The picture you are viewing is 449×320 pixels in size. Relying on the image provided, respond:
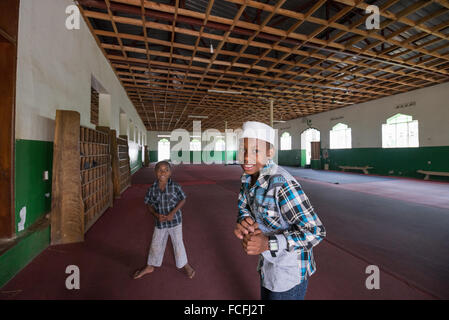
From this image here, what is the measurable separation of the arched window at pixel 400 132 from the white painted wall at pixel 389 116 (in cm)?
24

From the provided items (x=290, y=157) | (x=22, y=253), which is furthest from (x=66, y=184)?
(x=290, y=157)

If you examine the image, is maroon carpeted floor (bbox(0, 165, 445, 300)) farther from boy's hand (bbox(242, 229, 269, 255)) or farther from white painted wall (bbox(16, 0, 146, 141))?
white painted wall (bbox(16, 0, 146, 141))

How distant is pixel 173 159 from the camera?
2789cm

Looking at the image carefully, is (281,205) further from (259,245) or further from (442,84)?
(442,84)

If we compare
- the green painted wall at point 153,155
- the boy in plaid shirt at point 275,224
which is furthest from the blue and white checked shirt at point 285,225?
the green painted wall at point 153,155

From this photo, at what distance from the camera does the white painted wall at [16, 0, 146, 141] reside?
2506 mm

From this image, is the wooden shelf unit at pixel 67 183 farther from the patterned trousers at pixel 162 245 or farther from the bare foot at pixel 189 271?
the bare foot at pixel 189 271

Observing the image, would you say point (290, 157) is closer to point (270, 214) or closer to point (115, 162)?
point (115, 162)

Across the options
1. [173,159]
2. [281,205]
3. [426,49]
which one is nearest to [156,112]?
[173,159]

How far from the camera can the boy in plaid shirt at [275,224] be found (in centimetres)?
98

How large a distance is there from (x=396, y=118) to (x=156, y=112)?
1657 cm

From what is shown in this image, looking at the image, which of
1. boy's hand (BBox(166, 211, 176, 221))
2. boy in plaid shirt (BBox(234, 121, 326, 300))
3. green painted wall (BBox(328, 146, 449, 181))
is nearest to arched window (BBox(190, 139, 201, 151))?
green painted wall (BBox(328, 146, 449, 181))

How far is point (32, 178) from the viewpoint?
8.86 ft

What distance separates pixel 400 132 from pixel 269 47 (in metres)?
10.5
